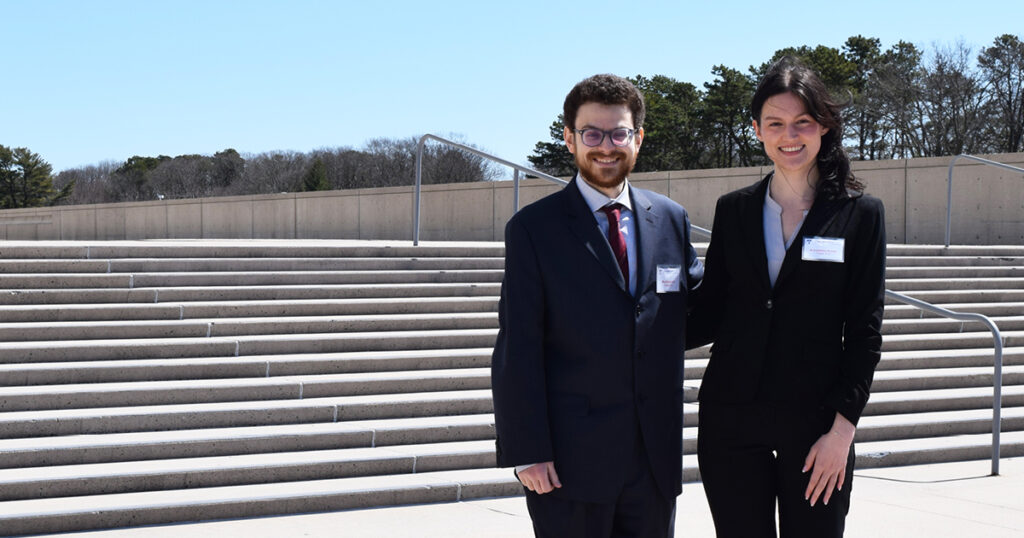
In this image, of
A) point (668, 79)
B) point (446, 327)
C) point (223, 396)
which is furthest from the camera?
point (668, 79)

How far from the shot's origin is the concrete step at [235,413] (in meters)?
5.73

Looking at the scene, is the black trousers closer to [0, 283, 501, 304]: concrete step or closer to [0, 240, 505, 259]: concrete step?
[0, 283, 501, 304]: concrete step

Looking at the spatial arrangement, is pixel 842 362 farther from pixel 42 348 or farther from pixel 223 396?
pixel 42 348

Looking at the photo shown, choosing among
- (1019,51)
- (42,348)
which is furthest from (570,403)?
(1019,51)

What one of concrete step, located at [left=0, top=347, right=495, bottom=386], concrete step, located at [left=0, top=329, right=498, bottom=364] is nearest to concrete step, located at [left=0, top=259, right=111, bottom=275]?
concrete step, located at [left=0, top=329, right=498, bottom=364]

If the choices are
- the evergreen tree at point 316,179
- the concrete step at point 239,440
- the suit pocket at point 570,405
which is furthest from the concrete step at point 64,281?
the evergreen tree at point 316,179

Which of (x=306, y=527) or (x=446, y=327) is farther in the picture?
(x=446, y=327)

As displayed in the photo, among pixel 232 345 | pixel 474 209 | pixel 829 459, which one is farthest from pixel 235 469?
pixel 474 209

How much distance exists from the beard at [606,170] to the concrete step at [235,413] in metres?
4.05

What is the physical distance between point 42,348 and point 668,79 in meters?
46.6

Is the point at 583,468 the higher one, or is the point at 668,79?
the point at 668,79

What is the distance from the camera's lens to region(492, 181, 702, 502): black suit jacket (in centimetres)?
242

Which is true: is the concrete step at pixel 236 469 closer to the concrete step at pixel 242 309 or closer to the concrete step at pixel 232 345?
the concrete step at pixel 232 345

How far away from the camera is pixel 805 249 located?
249 centimetres
